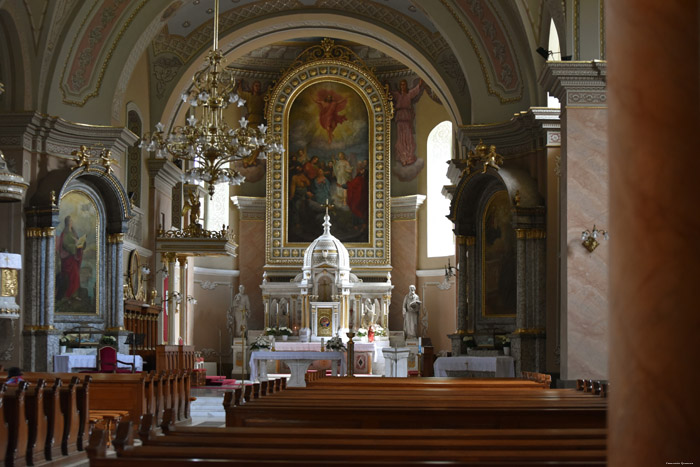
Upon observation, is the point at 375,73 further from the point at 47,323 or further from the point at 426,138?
the point at 47,323

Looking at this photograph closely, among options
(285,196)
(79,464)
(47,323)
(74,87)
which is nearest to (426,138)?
(285,196)

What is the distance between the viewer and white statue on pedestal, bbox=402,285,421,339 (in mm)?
23703

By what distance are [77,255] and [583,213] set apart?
8.50m

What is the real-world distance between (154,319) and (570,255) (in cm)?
1022

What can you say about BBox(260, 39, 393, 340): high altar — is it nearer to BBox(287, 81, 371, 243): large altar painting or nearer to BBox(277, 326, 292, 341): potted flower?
BBox(287, 81, 371, 243): large altar painting

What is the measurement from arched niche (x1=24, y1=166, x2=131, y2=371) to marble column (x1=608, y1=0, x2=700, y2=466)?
13530 millimetres

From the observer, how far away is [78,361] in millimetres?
15664

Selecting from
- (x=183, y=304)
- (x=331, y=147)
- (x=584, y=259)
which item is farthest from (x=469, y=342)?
(x=331, y=147)

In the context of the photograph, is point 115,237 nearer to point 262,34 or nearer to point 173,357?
point 173,357

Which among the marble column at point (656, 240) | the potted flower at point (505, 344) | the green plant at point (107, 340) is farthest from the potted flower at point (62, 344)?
the marble column at point (656, 240)

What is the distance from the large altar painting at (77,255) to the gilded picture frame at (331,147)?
877 centimetres

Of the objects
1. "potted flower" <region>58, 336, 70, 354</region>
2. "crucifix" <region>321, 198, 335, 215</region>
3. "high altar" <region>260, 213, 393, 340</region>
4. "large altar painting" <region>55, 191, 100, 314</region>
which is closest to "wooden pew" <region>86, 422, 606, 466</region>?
"potted flower" <region>58, 336, 70, 354</region>

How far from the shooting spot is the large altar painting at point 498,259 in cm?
1611

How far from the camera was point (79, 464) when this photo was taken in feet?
27.6
